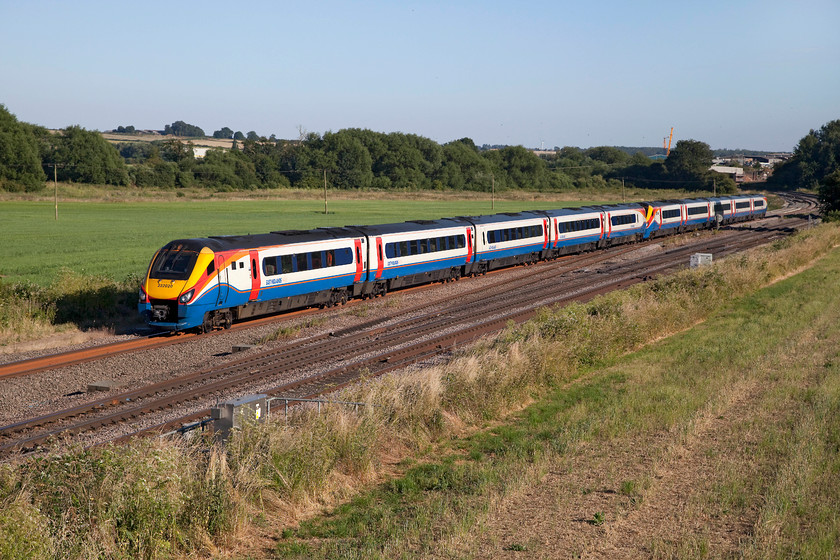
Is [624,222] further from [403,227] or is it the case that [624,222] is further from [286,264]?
[286,264]

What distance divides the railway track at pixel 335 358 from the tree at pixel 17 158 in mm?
79421

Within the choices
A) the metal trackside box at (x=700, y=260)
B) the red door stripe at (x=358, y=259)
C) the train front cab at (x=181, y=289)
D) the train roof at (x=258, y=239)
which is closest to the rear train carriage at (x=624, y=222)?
the metal trackside box at (x=700, y=260)

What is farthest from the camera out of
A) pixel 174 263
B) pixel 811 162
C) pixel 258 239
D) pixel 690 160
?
pixel 811 162

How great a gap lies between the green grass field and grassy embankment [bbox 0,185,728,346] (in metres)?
0.07

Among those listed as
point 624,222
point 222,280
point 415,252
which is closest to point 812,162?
point 624,222

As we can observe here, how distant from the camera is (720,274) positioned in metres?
30.9

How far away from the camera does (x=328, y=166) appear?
132375mm

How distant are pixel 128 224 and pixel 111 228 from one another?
15.3 ft

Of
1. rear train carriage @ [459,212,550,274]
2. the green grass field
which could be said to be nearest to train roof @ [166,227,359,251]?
rear train carriage @ [459,212,550,274]

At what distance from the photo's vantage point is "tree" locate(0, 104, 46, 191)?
317ft

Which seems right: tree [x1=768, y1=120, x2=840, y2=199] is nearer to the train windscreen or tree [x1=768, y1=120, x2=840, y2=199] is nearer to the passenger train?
the passenger train

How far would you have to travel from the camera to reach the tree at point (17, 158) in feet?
317

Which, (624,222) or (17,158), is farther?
(17,158)

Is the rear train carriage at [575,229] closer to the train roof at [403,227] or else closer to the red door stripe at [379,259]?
the train roof at [403,227]
